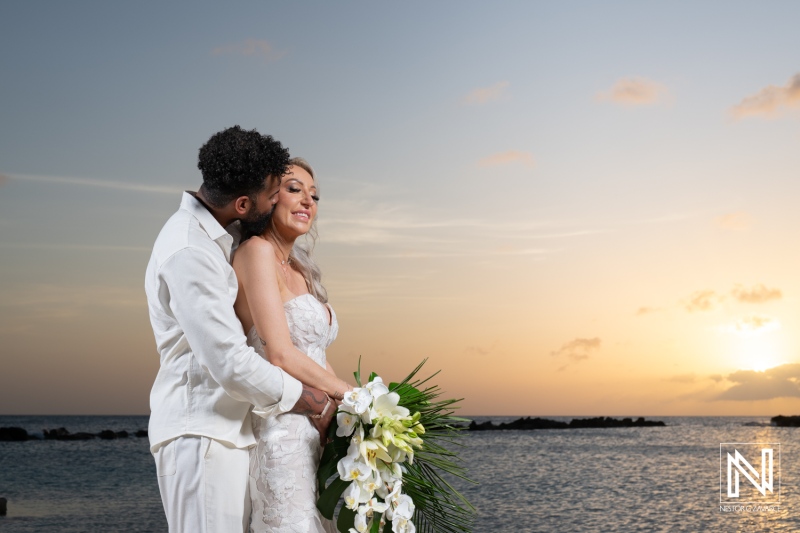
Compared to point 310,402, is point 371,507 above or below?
below

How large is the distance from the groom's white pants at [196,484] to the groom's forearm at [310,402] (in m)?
0.32

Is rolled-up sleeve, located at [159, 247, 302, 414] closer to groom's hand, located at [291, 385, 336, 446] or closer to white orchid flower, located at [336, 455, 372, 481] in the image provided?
groom's hand, located at [291, 385, 336, 446]

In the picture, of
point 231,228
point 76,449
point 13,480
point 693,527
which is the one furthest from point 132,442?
point 231,228

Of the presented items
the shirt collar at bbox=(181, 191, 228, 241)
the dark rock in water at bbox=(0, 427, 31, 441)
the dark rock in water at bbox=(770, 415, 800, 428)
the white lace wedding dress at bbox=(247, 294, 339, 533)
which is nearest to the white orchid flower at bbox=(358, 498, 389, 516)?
the white lace wedding dress at bbox=(247, 294, 339, 533)

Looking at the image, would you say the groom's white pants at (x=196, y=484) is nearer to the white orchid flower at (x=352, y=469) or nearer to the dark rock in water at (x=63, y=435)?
the white orchid flower at (x=352, y=469)

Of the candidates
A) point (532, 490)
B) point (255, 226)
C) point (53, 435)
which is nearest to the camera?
point (255, 226)

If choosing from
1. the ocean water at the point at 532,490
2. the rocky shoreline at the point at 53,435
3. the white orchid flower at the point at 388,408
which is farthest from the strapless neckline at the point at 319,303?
the rocky shoreline at the point at 53,435

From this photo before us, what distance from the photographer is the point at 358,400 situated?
292 centimetres

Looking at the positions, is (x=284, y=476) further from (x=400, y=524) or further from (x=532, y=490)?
(x=532, y=490)

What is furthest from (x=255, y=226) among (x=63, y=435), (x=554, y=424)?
(x=554, y=424)

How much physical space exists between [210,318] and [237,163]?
0.54 meters

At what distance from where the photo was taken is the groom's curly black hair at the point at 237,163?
275cm

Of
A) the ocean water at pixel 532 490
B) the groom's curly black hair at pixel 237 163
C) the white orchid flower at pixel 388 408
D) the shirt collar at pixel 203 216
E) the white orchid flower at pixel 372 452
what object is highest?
the groom's curly black hair at pixel 237 163

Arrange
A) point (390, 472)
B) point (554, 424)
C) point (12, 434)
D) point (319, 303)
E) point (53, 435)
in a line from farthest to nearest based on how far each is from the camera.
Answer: point (554, 424) < point (53, 435) < point (12, 434) < point (319, 303) < point (390, 472)
